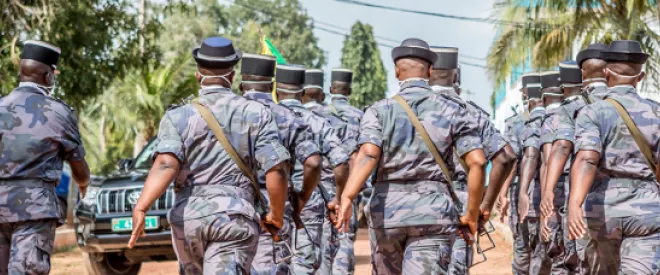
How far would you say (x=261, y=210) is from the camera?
645 centimetres

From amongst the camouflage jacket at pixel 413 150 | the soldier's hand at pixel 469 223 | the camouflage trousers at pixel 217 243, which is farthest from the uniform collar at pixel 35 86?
the soldier's hand at pixel 469 223

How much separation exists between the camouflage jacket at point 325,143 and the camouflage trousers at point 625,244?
316 centimetres

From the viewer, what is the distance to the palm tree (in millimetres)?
20219

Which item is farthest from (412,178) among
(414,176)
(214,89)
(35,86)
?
(35,86)

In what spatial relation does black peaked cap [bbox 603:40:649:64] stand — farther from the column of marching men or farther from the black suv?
the black suv

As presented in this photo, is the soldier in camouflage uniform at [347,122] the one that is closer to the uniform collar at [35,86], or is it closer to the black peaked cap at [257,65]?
the black peaked cap at [257,65]

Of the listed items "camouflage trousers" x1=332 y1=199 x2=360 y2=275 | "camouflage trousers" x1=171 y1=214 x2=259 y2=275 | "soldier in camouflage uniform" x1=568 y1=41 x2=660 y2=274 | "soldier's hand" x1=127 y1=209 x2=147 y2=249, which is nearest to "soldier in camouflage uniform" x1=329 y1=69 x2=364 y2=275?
"camouflage trousers" x1=332 y1=199 x2=360 y2=275

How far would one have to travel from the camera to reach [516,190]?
1126 cm

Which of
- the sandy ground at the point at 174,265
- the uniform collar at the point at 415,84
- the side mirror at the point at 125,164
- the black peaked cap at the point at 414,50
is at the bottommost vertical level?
the sandy ground at the point at 174,265

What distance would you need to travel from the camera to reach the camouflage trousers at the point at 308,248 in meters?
9.16

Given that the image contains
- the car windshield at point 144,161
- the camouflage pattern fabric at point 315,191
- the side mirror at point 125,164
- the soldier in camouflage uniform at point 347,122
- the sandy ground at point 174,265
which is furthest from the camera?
the sandy ground at point 174,265

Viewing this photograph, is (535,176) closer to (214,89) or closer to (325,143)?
(325,143)

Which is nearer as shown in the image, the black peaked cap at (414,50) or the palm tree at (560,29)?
the black peaked cap at (414,50)

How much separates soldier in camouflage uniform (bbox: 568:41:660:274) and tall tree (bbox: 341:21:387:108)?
61454 mm
